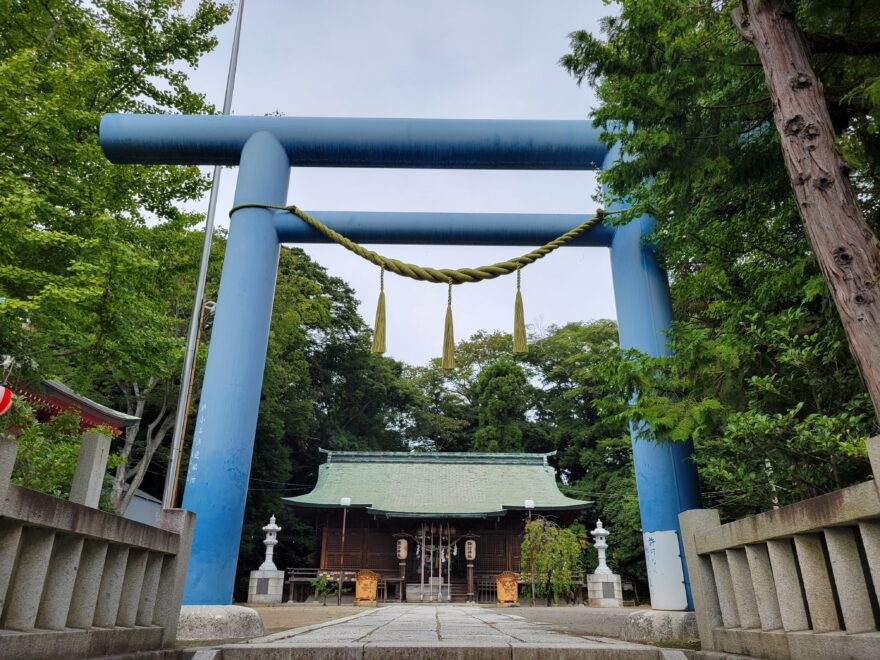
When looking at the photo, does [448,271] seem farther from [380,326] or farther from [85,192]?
[85,192]

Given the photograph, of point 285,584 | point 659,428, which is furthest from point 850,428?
point 285,584

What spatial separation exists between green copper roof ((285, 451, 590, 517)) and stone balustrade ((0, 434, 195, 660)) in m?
14.4

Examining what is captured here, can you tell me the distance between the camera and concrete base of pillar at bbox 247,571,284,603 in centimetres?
1644

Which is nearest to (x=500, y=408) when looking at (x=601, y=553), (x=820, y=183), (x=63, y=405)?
(x=601, y=553)

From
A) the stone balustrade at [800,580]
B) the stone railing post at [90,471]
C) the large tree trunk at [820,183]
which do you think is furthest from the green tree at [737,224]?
the stone railing post at [90,471]

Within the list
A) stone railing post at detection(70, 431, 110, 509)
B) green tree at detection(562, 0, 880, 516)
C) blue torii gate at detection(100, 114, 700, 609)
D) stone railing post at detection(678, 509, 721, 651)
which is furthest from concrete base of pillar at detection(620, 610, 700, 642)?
stone railing post at detection(70, 431, 110, 509)

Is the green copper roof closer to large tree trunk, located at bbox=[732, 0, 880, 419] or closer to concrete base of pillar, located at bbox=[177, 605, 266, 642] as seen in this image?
concrete base of pillar, located at bbox=[177, 605, 266, 642]

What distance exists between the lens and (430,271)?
4820 mm

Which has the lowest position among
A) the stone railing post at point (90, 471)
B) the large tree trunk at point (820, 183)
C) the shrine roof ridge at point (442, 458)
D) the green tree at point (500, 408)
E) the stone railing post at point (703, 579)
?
the stone railing post at point (703, 579)

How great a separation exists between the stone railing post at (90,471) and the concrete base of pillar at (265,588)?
1565 cm

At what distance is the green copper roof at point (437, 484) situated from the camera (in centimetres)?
1730

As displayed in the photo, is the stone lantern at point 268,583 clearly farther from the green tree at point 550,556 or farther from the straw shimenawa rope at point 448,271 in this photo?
the straw shimenawa rope at point 448,271

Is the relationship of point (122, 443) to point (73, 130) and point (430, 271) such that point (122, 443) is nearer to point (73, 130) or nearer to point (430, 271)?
point (73, 130)

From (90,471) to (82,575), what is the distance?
0.44 m
